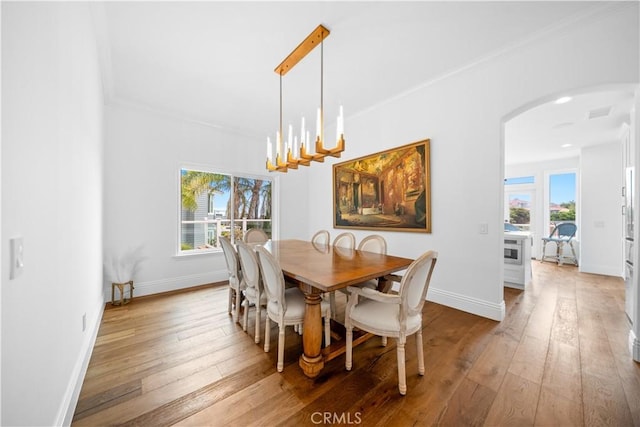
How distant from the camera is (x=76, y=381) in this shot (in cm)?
152

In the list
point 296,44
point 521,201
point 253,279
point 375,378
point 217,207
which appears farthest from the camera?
point 521,201

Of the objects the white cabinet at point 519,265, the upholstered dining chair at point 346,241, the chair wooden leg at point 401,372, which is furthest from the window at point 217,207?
the white cabinet at point 519,265

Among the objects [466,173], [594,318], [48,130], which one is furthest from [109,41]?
[594,318]

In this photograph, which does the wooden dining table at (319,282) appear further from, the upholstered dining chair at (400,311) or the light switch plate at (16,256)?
the light switch plate at (16,256)

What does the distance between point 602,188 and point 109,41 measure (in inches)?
320

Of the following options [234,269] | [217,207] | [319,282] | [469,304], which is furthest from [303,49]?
[469,304]

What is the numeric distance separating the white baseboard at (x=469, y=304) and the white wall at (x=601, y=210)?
397 cm

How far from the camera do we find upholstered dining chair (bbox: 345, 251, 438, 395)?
151 cm

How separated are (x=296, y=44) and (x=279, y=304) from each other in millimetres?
2412

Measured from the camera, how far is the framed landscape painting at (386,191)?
10.3 ft

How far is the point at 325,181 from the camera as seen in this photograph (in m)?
4.79

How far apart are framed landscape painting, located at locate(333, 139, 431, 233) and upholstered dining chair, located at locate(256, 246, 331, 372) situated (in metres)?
1.98

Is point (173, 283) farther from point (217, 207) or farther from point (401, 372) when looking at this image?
point (401, 372)

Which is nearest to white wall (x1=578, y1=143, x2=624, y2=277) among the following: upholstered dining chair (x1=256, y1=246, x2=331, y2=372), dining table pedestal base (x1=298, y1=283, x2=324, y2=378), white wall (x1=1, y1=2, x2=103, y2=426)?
upholstered dining chair (x1=256, y1=246, x2=331, y2=372)
